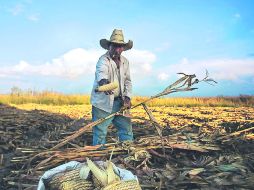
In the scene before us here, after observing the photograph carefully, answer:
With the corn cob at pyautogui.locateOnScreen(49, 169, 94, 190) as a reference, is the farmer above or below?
above

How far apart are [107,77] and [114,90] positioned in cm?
27

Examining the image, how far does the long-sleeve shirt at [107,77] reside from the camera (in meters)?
6.32

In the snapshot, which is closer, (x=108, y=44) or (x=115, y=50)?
(x=115, y=50)

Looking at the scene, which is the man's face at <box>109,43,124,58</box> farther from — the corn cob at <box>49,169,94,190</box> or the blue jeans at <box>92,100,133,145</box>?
the corn cob at <box>49,169,94,190</box>

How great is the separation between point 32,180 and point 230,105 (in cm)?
1427

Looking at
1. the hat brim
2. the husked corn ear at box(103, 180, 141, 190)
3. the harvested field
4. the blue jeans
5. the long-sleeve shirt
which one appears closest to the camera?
the husked corn ear at box(103, 180, 141, 190)

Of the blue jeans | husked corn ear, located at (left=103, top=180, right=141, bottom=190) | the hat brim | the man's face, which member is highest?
the hat brim

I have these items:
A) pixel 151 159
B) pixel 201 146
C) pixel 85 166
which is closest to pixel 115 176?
pixel 85 166

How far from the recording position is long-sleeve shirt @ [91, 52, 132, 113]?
249 inches

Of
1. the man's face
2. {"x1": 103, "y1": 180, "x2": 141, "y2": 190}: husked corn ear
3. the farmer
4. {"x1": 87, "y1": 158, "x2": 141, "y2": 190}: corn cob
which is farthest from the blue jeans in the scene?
{"x1": 103, "y1": 180, "x2": 141, "y2": 190}: husked corn ear

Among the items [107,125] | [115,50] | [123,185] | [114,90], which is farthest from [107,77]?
[123,185]

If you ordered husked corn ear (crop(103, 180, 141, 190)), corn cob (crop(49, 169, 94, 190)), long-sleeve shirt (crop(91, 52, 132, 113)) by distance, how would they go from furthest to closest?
long-sleeve shirt (crop(91, 52, 132, 113))
corn cob (crop(49, 169, 94, 190))
husked corn ear (crop(103, 180, 141, 190))

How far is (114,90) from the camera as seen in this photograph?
6523 mm

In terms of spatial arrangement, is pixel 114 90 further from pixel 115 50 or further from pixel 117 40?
pixel 117 40
